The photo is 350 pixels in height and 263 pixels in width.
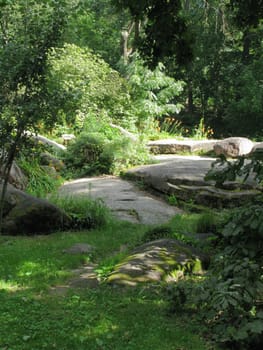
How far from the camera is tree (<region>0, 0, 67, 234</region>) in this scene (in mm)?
6562

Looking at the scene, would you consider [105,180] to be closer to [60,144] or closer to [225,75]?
[60,144]

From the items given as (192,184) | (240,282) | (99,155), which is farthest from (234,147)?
(240,282)

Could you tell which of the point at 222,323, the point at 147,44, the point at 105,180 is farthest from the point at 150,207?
the point at 222,323

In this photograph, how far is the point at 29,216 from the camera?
331 inches

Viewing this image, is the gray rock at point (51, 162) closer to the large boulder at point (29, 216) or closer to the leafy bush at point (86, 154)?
the leafy bush at point (86, 154)

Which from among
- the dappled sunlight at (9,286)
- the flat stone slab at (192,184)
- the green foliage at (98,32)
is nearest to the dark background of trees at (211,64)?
the green foliage at (98,32)

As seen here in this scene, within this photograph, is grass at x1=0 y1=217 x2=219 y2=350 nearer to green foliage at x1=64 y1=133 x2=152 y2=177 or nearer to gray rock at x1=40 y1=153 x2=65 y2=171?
gray rock at x1=40 y1=153 x2=65 y2=171

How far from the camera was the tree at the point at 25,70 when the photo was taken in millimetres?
6562

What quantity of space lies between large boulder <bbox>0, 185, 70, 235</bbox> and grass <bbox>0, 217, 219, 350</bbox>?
163 centimetres

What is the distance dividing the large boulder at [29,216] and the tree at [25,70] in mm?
1591

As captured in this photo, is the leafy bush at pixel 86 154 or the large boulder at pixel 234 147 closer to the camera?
the leafy bush at pixel 86 154

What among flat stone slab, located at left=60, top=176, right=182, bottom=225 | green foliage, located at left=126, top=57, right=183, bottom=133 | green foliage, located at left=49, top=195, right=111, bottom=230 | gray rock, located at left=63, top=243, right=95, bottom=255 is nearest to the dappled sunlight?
gray rock, located at left=63, top=243, right=95, bottom=255

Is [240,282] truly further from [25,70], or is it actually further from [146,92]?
[146,92]

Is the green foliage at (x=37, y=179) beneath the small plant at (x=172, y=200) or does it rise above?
above
